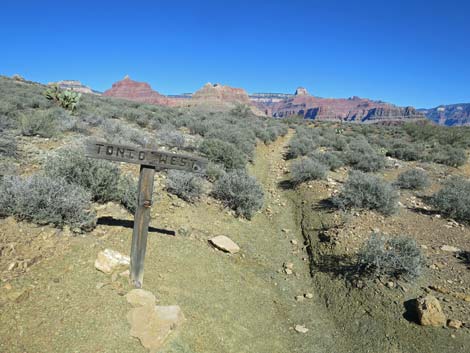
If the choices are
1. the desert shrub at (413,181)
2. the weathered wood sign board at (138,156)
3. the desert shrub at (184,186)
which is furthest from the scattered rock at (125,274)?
the desert shrub at (413,181)

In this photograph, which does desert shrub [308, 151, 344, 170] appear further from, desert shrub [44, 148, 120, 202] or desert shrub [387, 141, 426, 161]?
desert shrub [44, 148, 120, 202]

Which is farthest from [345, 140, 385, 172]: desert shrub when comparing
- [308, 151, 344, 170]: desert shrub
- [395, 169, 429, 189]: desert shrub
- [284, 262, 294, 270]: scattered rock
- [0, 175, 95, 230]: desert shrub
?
[0, 175, 95, 230]: desert shrub

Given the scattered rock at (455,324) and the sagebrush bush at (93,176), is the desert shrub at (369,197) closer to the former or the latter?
the scattered rock at (455,324)

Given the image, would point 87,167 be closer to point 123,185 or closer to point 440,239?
point 123,185

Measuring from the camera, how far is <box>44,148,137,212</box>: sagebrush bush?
5.90m

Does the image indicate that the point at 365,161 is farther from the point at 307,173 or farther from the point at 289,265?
the point at 289,265

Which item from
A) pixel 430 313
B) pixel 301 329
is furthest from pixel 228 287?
pixel 430 313

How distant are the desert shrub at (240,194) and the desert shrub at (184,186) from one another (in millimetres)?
718

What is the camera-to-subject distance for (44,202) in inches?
187

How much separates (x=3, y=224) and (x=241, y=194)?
5.19 m

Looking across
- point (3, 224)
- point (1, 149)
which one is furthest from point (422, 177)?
point (1, 149)

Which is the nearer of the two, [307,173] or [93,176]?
[93,176]

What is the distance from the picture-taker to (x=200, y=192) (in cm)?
789

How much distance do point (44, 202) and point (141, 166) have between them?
7.23ft
